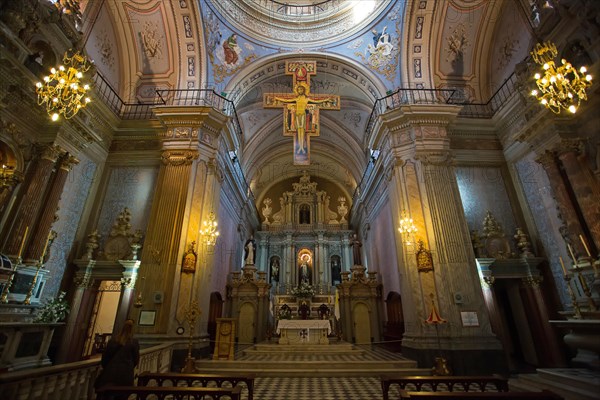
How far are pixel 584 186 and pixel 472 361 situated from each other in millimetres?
4828

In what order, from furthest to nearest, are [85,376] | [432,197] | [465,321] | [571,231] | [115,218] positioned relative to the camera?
[115,218] < [432,197] < [465,321] < [571,231] < [85,376]

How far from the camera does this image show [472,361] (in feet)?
23.0

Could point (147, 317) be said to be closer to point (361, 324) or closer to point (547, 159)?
point (361, 324)

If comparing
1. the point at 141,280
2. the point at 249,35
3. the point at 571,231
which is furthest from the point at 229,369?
the point at 249,35

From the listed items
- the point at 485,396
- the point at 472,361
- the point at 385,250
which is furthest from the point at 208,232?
the point at 472,361

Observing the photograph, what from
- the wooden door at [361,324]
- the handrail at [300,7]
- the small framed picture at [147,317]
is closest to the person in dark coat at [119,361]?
the small framed picture at [147,317]

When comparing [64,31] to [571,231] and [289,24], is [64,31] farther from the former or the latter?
[571,231]

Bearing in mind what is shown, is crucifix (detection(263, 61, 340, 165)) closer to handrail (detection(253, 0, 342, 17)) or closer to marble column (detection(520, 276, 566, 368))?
handrail (detection(253, 0, 342, 17))

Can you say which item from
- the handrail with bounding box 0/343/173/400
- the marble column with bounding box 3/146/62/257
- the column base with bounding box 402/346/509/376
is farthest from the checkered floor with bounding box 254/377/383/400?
the marble column with bounding box 3/146/62/257

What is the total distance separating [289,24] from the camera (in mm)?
12086

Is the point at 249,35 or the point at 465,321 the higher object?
the point at 249,35

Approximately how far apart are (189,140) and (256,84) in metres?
4.57

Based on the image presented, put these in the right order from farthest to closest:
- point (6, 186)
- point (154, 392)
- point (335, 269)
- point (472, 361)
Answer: point (335, 269), point (472, 361), point (6, 186), point (154, 392)

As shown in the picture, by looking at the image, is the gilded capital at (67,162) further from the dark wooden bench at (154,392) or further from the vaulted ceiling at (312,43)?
the dark wooden bench at (154,392)
